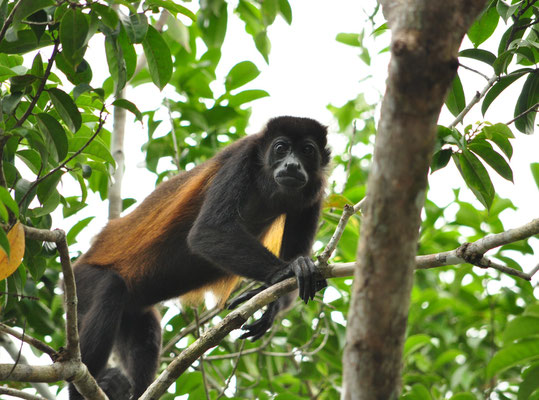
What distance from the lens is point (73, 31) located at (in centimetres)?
361

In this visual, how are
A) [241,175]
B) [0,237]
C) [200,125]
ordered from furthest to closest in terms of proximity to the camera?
1. [200,125]
2. [241,175]
3. [0,237]

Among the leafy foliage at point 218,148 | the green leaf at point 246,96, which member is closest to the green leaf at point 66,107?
the leafy foliage at point 218,148

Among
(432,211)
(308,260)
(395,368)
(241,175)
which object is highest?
(432,211)

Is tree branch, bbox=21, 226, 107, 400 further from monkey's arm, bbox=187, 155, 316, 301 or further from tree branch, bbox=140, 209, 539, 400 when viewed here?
monkey's arm, bbox=187, 155, 316, 301

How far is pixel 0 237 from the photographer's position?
3.14 meters

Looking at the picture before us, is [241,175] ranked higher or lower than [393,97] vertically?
higher

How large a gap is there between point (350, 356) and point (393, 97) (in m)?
0.87

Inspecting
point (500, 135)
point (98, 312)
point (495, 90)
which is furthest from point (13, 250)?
point (495, 90)

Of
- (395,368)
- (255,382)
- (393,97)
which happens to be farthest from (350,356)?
(255,382)

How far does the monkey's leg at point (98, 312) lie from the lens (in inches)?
211

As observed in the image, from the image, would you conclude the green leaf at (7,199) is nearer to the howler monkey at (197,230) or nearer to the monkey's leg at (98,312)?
the monkey's leg at (98,312)

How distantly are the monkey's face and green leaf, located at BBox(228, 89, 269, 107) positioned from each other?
0.91m

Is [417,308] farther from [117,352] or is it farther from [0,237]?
[0,237]

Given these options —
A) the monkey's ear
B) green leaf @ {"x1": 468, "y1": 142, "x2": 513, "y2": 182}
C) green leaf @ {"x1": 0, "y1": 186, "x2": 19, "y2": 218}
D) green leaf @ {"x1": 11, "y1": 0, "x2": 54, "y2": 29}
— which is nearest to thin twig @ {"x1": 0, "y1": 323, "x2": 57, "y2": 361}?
green leaf @ {"x1": 0, "y1": 186, "x2": 19, "y2": 218}
